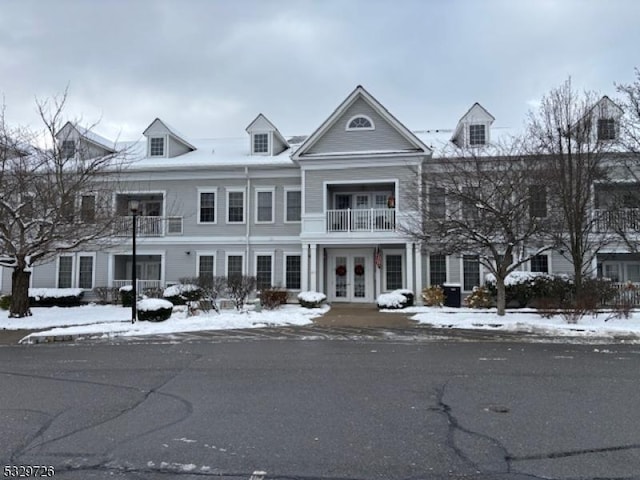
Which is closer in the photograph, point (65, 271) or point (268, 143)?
point (268, 143)

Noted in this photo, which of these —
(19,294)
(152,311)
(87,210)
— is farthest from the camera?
(19,294)

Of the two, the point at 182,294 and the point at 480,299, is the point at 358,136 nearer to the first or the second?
the point at 480,299

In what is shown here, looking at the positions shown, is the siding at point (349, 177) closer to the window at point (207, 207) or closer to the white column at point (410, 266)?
the white column at point (410, 266)

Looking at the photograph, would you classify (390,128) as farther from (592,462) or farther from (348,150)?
(592,462)

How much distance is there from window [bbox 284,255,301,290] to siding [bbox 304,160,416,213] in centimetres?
272

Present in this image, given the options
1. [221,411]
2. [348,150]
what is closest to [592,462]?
[221,411]

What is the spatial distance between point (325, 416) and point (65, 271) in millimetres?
23774

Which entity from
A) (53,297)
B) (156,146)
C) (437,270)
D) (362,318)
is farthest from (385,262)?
(53,297)

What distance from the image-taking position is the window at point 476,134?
78.3ft

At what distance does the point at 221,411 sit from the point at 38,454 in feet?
6.45

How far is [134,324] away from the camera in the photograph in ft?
50.2

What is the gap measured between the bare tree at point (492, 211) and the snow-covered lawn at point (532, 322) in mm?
1102

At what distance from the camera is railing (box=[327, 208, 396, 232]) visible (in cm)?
2242

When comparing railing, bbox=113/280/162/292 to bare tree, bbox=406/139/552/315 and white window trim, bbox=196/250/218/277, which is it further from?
bare tree, bbox=406/139/552/315
